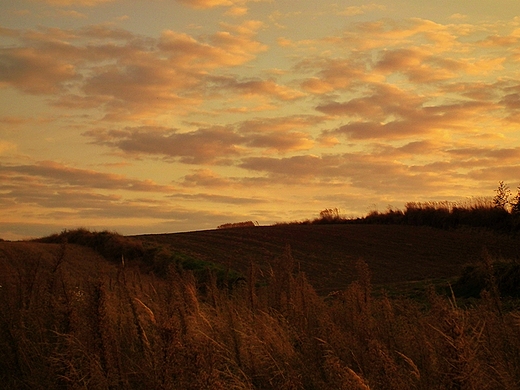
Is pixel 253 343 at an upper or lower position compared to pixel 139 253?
lower

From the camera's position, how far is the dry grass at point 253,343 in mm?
5523

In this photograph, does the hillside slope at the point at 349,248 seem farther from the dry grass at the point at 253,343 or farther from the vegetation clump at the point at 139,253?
the dry grass at the point at 253,343

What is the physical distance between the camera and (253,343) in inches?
305

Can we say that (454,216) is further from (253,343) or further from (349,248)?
(253,343)


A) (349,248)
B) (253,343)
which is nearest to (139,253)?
(349,248)

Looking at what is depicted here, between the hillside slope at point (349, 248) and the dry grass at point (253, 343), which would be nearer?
the dry grass at point (253, 343)

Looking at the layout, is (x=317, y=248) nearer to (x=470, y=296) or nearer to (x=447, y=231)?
(x=447, y=231)

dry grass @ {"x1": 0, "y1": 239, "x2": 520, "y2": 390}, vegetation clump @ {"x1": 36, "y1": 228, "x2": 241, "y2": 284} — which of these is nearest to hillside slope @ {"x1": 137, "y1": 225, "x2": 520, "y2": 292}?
vegetation clump @ {"x1": 36, "y1": 228, "x2": 241, "y2": 284}

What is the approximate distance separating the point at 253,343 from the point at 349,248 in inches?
1123

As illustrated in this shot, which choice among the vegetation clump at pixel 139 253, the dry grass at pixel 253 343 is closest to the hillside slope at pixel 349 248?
the vegetation clump at pixel 139 253

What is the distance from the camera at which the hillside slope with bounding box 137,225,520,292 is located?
2845 cm

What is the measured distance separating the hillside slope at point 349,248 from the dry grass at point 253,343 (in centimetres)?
1439

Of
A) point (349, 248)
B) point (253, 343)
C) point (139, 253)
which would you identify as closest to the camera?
point (253, 343)

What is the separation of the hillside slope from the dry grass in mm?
14385
